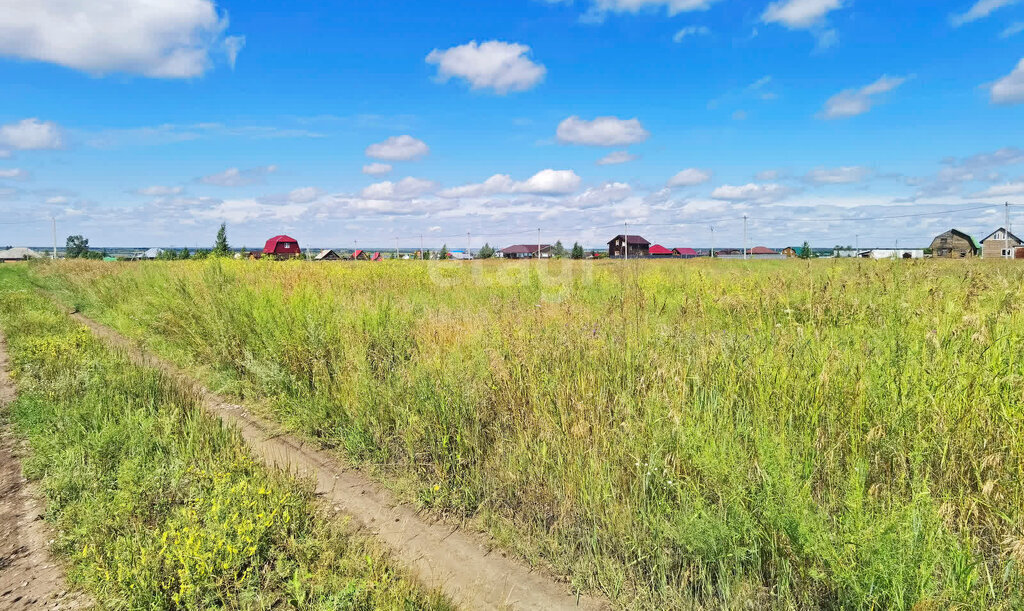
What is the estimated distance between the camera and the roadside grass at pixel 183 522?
95.1 inches

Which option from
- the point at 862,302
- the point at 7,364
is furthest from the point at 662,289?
the point at 7,364

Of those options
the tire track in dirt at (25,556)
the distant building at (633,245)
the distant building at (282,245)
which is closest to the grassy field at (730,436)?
the tire track in dirt at (25,556)

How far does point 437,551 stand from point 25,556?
2.57 meters

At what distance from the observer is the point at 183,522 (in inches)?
110

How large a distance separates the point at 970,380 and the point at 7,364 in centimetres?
1203

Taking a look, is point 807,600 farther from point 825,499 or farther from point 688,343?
point 688,343

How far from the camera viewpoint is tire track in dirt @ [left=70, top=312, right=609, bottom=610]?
2.61 metres

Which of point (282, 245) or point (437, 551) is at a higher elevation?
point (282, 245)

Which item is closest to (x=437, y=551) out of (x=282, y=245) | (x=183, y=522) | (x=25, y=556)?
(x=183, y=522)

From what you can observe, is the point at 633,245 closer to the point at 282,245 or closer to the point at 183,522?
the point at 282,245

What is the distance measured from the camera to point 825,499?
2498 mm

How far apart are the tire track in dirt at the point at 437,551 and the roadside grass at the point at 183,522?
25 centimetres

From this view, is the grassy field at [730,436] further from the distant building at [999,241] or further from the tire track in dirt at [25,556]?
the distant building at [999,241]

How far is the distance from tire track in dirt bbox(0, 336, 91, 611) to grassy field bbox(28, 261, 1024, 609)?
77.9 inches
